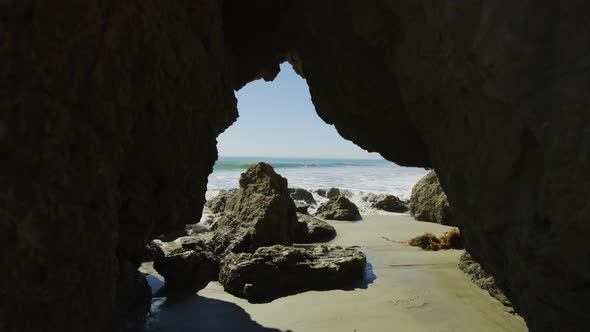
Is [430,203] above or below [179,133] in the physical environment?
below

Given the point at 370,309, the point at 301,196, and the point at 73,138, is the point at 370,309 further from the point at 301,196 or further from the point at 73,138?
the point at 301,196

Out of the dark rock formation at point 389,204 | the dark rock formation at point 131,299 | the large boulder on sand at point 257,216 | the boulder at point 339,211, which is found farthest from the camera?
the dark rock formation at point 389,204

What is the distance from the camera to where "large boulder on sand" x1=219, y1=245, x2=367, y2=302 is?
600cm

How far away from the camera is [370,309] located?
5316 millimetres

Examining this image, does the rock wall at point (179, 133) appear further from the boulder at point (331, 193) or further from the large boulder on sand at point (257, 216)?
the boulder at point (331, 193)

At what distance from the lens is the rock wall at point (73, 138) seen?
2.42 metres

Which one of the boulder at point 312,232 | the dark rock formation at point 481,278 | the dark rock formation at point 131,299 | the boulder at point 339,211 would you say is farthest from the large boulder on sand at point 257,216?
the boulder at point 339,211

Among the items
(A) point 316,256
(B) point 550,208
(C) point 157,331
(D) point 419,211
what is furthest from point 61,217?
(D) point 419,211

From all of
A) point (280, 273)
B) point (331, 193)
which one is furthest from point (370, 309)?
point (331, 193)

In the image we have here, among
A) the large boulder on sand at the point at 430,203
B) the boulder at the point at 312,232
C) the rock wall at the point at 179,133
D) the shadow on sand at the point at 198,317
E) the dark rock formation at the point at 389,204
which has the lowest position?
the shadow on sand at the point at 198,317

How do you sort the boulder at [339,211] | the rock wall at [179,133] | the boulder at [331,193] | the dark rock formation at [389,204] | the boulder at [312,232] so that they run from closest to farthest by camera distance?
the rock wall at [179,133] → the boulder at [312,232] → the boulder at [339,211] → the dark rock formation at [389,204] → the boulder at [331,193]

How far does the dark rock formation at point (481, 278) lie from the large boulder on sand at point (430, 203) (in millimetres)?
5267

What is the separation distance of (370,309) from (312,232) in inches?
204

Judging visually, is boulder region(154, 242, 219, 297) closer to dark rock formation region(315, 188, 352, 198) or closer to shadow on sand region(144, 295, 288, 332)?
shadow on sand region(144, 295, 288, 332)
